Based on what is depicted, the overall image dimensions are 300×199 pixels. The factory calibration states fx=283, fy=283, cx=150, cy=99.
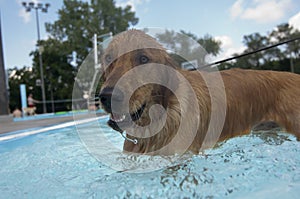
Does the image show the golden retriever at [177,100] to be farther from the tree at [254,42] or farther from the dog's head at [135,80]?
the tree at [254,42]

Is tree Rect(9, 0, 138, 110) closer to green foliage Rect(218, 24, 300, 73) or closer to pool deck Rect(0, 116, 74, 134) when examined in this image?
green foliage Rect(218, 24, 300, 73)

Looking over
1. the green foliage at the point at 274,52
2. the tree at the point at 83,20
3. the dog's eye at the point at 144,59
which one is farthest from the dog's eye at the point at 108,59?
the green foliage at the point at 274,52

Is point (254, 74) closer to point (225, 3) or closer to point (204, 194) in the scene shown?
point (204, 194)

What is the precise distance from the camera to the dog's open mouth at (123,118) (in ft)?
6.53

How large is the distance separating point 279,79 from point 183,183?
68.2 inches

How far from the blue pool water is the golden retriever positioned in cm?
17

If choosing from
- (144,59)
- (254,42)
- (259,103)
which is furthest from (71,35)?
(144,59)

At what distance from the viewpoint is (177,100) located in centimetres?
237

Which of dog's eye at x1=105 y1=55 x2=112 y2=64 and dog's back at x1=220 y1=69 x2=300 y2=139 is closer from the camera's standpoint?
dog's eye at x1=105 y1=55 x2=112 y2=64

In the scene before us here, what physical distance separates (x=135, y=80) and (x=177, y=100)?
536 mm

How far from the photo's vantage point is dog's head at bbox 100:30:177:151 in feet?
6.17

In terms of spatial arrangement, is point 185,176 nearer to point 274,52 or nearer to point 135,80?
point 135,80

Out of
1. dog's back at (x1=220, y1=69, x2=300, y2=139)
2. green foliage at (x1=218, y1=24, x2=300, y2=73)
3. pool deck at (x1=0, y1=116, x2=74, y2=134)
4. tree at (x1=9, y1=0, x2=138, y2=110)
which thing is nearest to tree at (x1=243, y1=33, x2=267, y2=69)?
green foliage at (x1=218, y1=24, x2=300, y2=73)

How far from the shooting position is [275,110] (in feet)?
9.09
